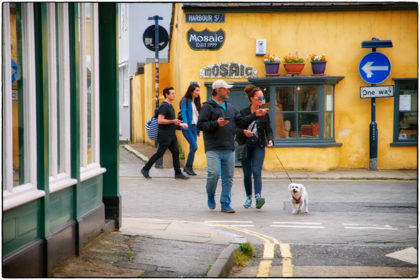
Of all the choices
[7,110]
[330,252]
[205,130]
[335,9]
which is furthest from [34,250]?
[335,9]

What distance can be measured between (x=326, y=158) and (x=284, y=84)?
2123 millimetres

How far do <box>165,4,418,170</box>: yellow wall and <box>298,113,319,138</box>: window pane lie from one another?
1.23ft

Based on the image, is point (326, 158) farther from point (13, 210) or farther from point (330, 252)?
point (13, 210)

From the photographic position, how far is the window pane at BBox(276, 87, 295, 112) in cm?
1619

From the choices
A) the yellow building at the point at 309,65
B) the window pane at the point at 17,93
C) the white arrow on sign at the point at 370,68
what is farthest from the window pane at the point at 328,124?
the window pane at the point at 17,93

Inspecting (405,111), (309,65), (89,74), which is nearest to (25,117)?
(89,74)

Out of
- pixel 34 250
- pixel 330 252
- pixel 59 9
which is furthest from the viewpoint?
pixel 330 252

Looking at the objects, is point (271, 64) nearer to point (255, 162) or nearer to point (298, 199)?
point (255, 162)

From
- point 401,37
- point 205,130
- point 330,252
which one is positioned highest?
point 401,37

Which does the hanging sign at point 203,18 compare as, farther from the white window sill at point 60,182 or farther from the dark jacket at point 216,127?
the white window sill at point 60,182

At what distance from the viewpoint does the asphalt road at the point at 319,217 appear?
7.11 m

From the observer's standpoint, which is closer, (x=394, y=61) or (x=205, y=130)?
(x=205, y=130)

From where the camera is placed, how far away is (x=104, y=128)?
25.2 feet

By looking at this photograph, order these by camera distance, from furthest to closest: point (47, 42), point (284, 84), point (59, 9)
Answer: point (284, 84) → point (59, 9) → point (47, 42)
